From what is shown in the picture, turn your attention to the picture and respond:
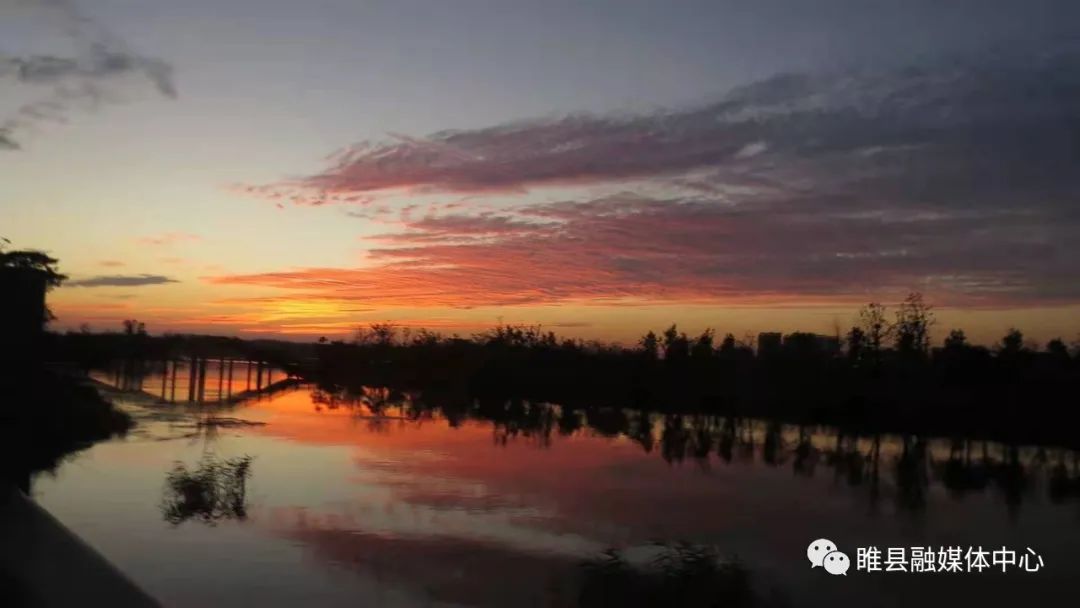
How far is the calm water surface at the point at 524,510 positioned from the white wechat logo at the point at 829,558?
204 mm

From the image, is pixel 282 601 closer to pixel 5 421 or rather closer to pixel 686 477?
pixel 686 477

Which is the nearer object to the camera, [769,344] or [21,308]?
[21,308]

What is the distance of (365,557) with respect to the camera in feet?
42.6

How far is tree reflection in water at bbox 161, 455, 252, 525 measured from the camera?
15469 millimetres

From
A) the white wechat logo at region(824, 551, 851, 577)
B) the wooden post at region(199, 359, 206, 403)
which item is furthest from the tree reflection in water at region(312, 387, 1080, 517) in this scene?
the wooden post at region(199, 359, 206, 403)

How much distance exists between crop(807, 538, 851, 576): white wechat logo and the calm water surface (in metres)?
0.20

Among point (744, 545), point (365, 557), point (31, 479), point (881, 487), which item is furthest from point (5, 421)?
point (881, 487)

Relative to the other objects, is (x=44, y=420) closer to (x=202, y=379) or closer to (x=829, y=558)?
(x=829, y=558)

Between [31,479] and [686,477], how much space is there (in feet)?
45.0

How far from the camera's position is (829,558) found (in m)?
12.9

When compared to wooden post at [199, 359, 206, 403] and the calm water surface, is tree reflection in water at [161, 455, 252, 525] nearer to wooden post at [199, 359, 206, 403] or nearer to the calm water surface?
the calm water surface

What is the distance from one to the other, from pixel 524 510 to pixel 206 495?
18.2 ft

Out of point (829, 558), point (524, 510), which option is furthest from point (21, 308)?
point (829, 558)

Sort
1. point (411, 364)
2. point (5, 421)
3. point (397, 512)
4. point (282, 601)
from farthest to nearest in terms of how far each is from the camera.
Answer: point (411, 364), point (5, 421), point (397, 512), point (282, 601)
